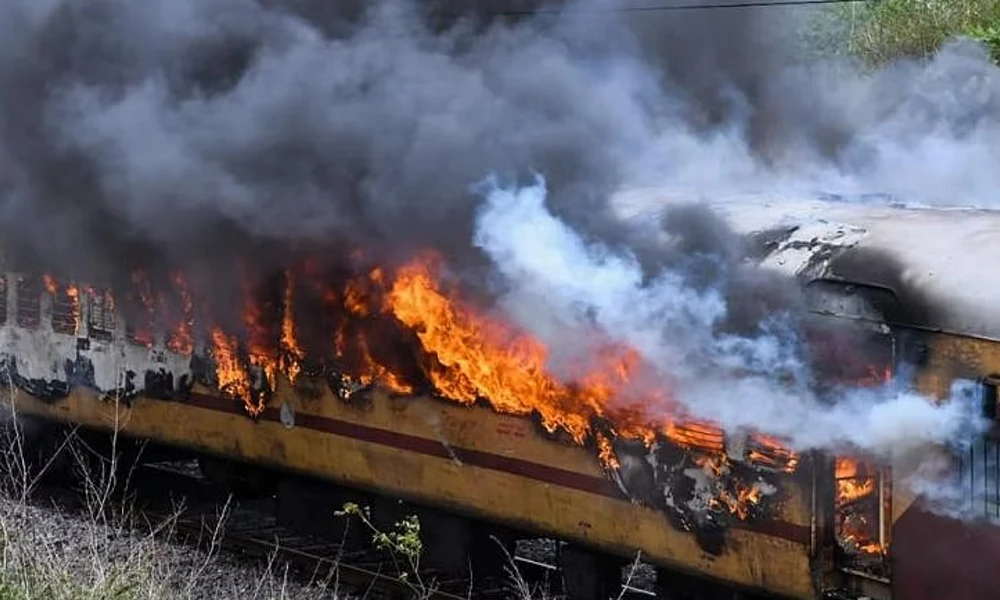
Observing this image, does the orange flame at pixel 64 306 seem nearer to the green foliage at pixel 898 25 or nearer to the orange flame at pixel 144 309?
the orange flame at pixel 144 309

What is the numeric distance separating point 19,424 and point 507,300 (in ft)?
19.4

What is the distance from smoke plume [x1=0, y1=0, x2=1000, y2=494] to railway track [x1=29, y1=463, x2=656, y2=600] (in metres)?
1.68

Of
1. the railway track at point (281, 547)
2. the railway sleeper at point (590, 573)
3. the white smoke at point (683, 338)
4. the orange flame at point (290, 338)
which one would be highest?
the white smoke at point (683, 338)

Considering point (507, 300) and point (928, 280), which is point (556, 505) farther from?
point (928, 280)

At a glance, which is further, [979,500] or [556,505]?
[556,505]

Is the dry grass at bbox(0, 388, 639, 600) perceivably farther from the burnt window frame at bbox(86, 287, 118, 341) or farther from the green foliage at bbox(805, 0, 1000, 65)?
the green foliage at bbox(805, 0, 1000, 65)

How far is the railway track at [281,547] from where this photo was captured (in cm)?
889

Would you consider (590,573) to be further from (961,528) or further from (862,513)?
(961,528)

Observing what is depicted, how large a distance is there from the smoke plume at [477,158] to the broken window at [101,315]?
196 mm

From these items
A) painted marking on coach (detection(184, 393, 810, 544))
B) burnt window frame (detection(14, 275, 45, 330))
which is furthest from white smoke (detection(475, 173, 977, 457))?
burnt window frame (detection(14, 275, 45, 330))

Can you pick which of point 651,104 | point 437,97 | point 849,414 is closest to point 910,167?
point 651,104

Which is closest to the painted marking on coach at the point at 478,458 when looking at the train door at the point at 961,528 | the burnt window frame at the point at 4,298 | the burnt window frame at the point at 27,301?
the train door at the point at 961,528

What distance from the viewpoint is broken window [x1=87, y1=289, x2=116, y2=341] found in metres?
10.6

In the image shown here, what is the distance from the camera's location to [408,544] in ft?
24.2
